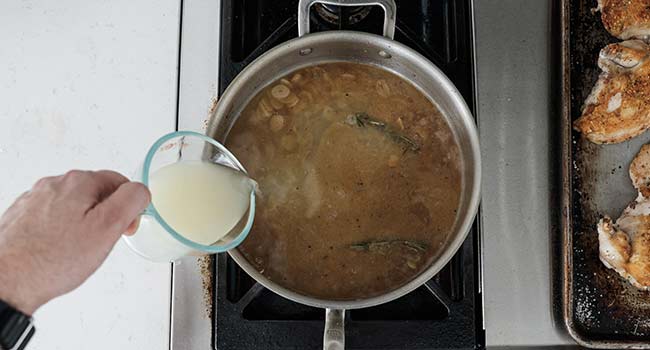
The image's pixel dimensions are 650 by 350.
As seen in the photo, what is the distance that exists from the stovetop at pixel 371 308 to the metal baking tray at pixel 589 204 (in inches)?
8.1

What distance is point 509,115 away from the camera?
1257mm

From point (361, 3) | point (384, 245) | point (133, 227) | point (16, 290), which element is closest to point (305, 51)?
point (361, 3)

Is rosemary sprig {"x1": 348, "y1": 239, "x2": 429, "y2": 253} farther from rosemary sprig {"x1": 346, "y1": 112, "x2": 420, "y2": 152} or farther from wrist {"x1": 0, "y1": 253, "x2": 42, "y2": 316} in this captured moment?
wrist {"x1": 0, "y1": 253, "x2": 42, "y2": 316}

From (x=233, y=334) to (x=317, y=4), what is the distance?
22.1 inches

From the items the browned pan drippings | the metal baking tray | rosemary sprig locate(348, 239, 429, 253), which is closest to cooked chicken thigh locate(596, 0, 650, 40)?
the metal baking tray

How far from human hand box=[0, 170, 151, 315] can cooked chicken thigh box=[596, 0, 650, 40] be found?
37.8 inches

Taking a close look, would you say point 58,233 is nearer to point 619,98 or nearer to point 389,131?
point 389,131

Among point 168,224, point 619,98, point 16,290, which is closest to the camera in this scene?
point 16,290

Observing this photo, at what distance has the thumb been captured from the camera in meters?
0.69

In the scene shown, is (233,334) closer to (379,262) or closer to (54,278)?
(379,262)

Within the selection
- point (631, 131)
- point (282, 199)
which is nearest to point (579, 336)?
point (631, 131)

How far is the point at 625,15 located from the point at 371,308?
0.72 metres

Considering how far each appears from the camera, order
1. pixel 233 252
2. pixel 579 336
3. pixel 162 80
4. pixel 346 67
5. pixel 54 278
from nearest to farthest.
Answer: pixel 54 278, pixel 233 252, pixel 346 67, pixel 579 336, pixel 162 80

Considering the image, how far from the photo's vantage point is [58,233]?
68 cm
